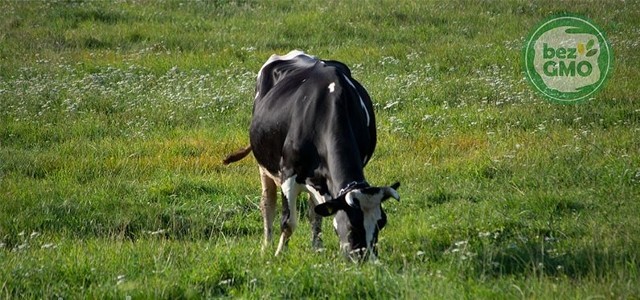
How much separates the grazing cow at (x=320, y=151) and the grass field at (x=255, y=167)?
354 mm

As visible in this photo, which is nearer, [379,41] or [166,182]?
[166,182]

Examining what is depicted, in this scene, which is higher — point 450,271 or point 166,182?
point 450,271

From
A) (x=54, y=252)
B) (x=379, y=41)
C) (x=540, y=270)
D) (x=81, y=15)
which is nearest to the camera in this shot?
(x=540, y=270)

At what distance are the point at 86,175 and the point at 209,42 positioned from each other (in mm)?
9392

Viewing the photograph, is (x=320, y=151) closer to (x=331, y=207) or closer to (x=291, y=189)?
(x=291, y=189)

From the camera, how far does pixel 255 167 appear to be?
12898mm

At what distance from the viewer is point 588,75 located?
17.0 m

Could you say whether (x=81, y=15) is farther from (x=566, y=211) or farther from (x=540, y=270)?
(x=540, y=270)

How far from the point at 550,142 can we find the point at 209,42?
10.7 metres

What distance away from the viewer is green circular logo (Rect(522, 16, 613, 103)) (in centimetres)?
1594

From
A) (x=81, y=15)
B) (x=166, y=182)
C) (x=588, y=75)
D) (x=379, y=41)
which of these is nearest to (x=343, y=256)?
(x=166, y=182)

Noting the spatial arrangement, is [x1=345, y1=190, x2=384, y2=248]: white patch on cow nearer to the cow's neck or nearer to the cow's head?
the cow's head

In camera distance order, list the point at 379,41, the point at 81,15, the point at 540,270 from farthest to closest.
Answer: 1. the point at 81,15
2. the point at 379,41
3. the point at 540,270

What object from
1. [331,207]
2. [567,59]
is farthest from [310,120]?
[567,59]
